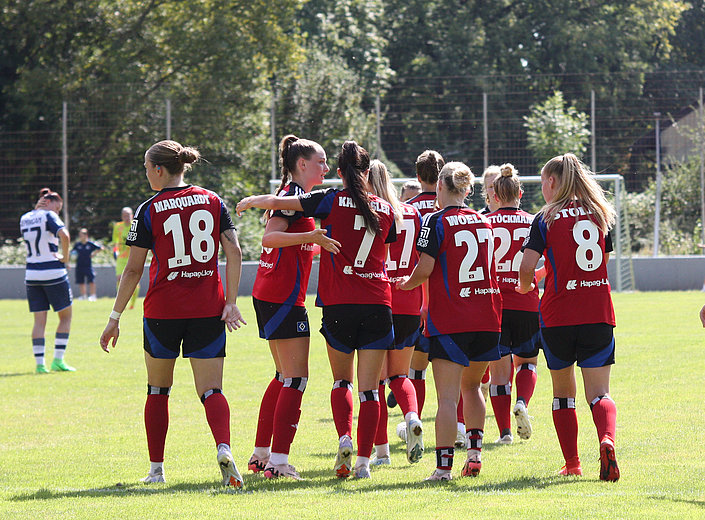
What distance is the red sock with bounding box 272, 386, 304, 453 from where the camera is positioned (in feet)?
21.1

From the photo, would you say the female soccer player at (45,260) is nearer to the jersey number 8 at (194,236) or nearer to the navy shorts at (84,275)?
the jersey number 8 at (194,236)

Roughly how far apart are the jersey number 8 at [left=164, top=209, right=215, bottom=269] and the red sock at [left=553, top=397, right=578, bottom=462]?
91.3 inches

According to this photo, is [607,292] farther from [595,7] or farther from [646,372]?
[595,7]

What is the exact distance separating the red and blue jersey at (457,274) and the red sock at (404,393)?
803mm

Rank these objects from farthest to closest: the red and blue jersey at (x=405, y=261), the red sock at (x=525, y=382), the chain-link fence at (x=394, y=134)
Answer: the chain-link fence at (x=394, y=134) → the red sock at (x=525, y=382) → the red and blue jersey at (x=405, y=261)

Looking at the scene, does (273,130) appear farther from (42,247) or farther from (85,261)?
(42,247)

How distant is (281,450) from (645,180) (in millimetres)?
24362

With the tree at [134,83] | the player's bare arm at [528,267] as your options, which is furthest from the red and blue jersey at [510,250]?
the tree at [134,83]

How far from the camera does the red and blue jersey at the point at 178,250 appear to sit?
6.16m

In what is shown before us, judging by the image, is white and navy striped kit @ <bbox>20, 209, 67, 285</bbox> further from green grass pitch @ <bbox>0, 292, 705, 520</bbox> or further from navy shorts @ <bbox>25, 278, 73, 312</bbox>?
green grass pitch @ <bbox>0, 292, 705, 520</bbox>

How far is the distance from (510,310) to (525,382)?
1.96 feet

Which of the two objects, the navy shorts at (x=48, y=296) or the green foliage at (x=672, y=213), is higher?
the green foliage at (x=672, y=213)

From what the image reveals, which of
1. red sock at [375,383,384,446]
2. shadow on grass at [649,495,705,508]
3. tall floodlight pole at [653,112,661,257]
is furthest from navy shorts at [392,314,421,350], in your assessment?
tall floodlight pole at [653,112,661,257]

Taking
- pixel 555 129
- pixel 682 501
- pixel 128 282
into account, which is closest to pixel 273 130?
pixel 555 129
